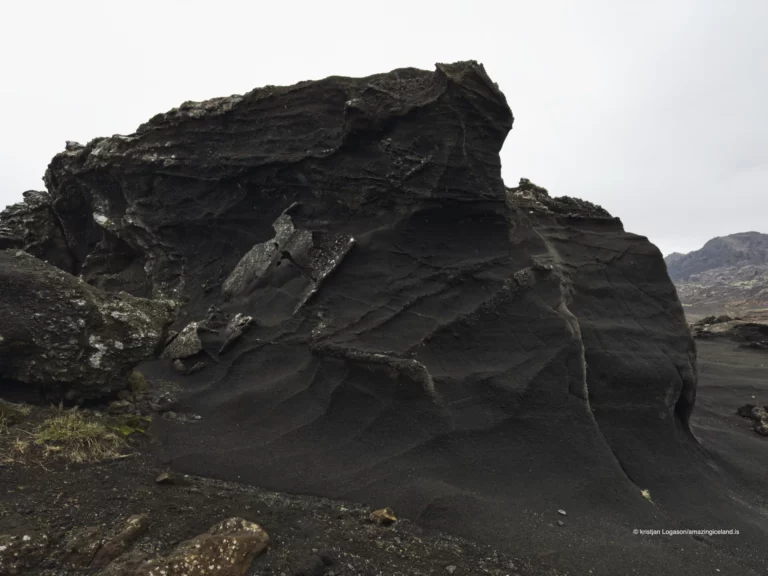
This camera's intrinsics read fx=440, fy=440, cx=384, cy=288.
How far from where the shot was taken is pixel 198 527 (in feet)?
14.5

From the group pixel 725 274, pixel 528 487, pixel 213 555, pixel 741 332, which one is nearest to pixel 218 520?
pixel 213 555

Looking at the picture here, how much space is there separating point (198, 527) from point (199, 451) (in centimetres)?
198

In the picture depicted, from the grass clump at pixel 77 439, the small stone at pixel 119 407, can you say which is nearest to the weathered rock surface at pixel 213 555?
the grass clump at pixel 77 439

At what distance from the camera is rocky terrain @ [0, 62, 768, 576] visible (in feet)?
16.0

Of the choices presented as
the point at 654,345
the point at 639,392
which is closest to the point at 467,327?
the point at 639,392

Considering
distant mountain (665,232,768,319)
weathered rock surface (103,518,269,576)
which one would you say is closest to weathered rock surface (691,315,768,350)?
weathered rock surface (103,518,269,576)

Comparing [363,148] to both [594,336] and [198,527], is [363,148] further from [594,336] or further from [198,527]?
[198,527]

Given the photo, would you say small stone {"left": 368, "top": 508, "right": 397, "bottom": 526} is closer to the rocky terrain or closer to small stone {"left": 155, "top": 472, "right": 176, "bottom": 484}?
the rocky terrain

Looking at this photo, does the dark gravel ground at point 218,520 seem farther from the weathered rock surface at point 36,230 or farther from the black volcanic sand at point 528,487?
the weathered rock surface at point 36,230

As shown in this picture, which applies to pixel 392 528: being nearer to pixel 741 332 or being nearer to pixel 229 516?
pixel 229 516

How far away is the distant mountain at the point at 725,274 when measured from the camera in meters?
65.3

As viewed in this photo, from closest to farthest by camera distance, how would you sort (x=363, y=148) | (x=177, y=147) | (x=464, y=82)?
(x=464, y=82) → (x=363, y=148) → (x=177, y=147)

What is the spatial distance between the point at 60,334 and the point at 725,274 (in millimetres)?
145978

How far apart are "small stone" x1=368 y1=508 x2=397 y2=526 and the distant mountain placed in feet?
206
